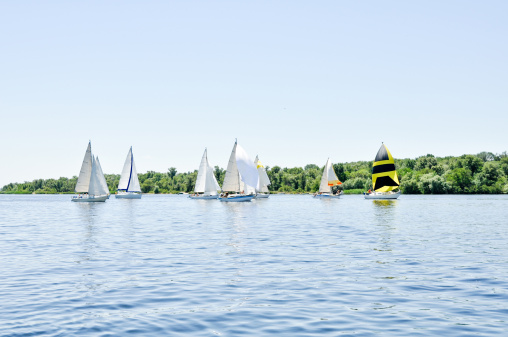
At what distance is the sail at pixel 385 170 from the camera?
411 ft

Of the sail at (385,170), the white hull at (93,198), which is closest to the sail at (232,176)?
the white hull at (93,198)

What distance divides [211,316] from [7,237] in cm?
3054

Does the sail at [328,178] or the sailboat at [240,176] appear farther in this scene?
the sail at [328,178]

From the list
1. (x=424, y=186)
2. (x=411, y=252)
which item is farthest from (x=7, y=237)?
(x=424, y=186)

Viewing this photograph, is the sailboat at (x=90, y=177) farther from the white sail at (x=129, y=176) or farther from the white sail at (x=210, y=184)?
the white sail at (x=210, y=184)

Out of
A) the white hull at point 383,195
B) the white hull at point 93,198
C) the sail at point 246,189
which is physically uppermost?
the sail at point 246,189

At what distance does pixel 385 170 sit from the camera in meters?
126

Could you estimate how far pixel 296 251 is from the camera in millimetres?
28875

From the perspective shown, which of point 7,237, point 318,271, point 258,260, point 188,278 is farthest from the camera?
point 7,237

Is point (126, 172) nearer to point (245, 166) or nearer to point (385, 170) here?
point (245, 166)

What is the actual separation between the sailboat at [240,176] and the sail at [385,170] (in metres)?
34.3

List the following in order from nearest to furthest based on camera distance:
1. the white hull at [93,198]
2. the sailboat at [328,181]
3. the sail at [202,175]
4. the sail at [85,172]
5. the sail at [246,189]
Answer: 1. the sail at [85,172]
2. the sail at [246,189]
3. the white hull at [93,198]
4. the sail at [202,175]
5. the sailboat at [328,181]

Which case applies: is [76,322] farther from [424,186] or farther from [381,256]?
Result: [424,186]

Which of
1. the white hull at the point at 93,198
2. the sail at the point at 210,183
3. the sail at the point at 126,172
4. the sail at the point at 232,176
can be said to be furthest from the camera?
the sail at the point at 126,172
